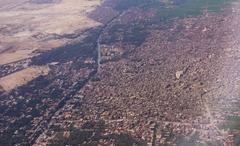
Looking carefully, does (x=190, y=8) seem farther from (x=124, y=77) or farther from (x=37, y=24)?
(x=124, y=77)

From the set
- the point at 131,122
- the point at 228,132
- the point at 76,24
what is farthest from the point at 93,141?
the point at 76,24

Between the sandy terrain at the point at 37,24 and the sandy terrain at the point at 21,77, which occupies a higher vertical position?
the sandy terrain at the point at 37,24

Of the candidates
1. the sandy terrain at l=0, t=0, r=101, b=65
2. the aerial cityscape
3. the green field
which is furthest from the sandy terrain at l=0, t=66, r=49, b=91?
the green field

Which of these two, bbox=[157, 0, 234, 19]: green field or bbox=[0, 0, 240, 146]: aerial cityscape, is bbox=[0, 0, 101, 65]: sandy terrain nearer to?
bbox=[0, 0, 240, 146]: aerial cityscape

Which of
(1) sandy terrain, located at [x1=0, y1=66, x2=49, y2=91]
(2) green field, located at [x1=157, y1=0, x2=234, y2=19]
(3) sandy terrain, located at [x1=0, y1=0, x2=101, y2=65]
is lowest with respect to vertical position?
(1) sandy terrain, located at [x1=0, y1=66, x2=49, y2=91]

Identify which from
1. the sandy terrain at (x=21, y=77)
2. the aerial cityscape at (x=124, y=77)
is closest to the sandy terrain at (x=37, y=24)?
the aerial cityscape at (x=124, y=77)

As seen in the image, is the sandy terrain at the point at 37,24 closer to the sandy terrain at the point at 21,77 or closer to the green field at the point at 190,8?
the sandy terrain at the point at 21,77
